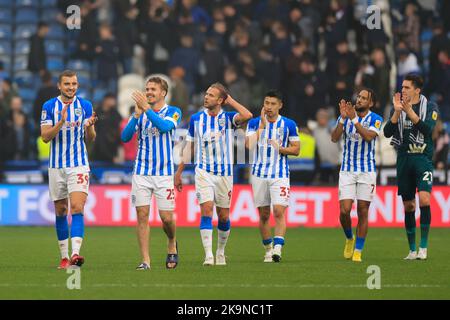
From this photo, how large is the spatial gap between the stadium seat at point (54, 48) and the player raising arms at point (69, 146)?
14256mm

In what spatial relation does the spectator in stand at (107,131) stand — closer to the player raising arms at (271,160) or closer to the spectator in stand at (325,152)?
the spectator in stand at (325,152)

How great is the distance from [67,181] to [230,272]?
2133mm

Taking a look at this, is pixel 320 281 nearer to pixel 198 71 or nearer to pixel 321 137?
pixel 321 137

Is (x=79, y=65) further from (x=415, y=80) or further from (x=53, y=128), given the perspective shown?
(x=53, y=128)

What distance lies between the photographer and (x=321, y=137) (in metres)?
23.2

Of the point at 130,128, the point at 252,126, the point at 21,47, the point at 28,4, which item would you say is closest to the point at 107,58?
the point at 21,47

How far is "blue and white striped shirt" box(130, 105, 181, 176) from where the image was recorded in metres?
13.2

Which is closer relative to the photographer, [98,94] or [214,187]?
[214,187]

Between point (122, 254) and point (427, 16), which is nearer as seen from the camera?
point (122, 254)

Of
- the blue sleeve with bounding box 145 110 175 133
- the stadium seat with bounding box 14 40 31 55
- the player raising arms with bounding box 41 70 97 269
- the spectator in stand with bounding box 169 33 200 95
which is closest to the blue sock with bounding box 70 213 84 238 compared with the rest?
the player raising arms with bounding box 41 70 97 269

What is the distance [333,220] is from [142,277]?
1015cm

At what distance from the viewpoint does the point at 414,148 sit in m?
15.0

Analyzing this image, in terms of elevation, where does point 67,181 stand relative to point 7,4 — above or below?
below

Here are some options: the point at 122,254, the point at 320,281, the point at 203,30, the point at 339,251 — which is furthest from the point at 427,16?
the point at 320,281
